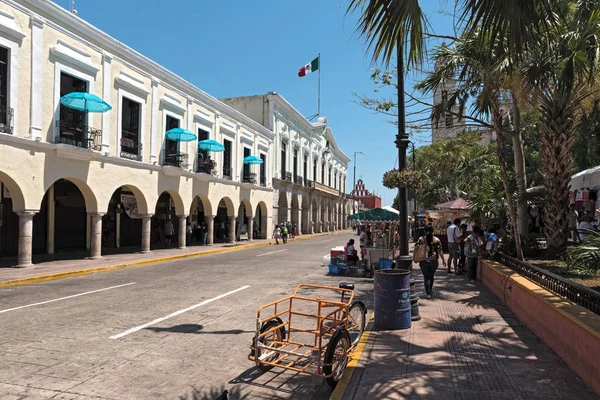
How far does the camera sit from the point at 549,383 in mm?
4824

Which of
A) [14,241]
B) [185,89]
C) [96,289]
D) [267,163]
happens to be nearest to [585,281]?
[96,289]

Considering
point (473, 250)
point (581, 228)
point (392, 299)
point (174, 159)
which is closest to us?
point (392, 299)

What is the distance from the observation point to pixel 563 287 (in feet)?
21.7

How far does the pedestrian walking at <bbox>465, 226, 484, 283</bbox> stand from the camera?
1219 centimetres

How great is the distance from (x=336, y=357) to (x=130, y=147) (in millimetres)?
18296

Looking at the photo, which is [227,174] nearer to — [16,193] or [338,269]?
[16,193]

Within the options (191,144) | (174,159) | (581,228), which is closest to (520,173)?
(581,228)

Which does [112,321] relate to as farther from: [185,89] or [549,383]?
[185,89]

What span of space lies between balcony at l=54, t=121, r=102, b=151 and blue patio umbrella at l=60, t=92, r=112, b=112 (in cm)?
85

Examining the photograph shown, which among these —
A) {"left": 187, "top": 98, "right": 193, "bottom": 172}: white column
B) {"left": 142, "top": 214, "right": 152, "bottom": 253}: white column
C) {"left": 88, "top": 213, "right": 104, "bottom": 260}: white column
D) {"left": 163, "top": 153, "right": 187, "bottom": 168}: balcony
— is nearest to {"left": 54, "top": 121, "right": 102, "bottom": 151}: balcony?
{"left": 88, "top": 213, "right": 104, "bottom": 260}: white column

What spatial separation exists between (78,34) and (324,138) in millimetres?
42157

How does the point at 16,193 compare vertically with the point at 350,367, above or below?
above

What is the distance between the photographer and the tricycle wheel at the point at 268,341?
16.5 feet

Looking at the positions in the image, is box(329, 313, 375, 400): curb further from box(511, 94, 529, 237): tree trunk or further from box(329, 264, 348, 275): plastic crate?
A: box(511, 94, 529, 237): tree trunk
